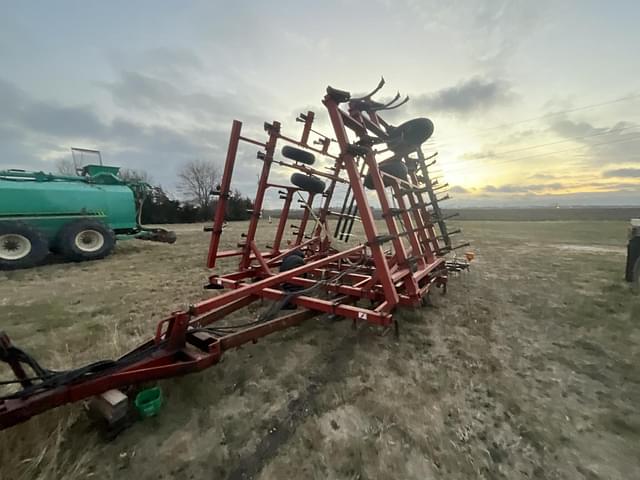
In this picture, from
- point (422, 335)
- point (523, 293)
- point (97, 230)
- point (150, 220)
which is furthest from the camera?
point (150, 220)

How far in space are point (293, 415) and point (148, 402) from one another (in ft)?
3.25

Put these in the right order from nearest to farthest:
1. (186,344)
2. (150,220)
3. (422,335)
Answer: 1. (186,344)
2. (422,335)
3. (150,220)

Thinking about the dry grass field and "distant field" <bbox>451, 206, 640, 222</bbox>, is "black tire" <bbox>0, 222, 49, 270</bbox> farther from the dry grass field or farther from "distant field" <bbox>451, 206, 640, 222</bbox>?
"distant field" <bbox>451, 206, 640, 222</bbox>

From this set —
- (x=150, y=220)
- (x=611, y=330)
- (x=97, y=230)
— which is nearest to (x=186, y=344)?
(x=611, y=330)

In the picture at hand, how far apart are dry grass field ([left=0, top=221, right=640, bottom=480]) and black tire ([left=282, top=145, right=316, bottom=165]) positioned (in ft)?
8.43

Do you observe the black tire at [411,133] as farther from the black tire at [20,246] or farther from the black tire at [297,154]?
the black tire at [20,246]

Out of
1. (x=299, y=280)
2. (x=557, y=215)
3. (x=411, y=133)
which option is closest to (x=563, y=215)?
(x=557, y=215)

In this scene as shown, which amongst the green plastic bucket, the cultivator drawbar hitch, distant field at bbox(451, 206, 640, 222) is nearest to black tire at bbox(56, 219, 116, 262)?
the cultivator drawbar hitch

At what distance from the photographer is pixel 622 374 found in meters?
2.54

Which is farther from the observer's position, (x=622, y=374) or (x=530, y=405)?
(x=622, y=374)

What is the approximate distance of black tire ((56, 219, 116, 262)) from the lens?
24.2 feet

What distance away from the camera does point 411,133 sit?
4.27 m

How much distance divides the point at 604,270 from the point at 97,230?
12425mm

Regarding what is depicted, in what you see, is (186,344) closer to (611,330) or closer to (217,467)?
(217,467)
